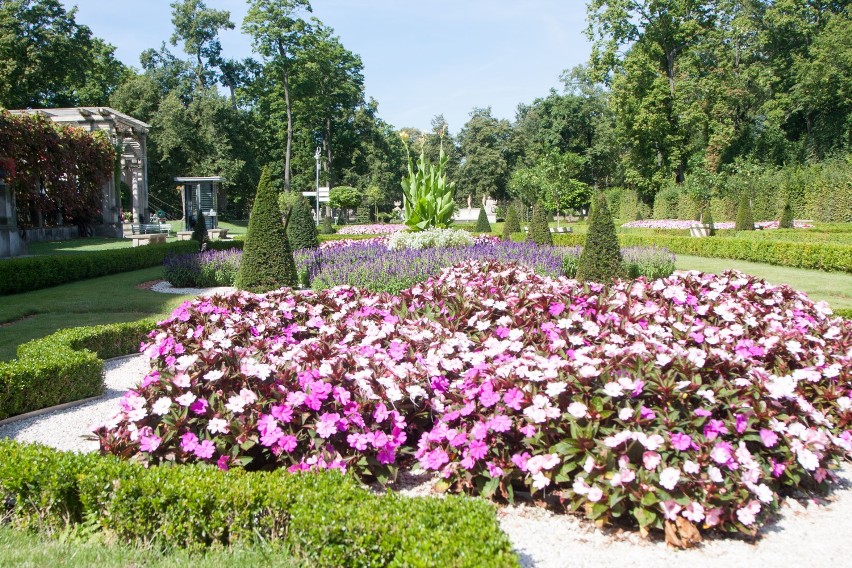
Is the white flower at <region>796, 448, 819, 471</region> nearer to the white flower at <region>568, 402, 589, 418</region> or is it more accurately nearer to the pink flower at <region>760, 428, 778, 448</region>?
the pink flower at <region>760, 428, 778, 448</region>

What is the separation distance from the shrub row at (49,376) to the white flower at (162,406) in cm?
224

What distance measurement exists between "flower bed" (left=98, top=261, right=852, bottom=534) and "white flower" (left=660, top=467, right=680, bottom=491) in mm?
12

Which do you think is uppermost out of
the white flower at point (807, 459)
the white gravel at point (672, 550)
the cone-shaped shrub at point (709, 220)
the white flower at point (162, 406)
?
the cone-shaped shrub at point (709, 220)

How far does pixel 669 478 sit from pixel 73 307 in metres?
9.78

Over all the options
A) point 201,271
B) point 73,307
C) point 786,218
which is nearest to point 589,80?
point 786,218

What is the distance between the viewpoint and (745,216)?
2330cm

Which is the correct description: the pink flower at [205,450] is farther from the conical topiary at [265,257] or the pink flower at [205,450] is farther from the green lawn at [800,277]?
the green lawn at [800,277]

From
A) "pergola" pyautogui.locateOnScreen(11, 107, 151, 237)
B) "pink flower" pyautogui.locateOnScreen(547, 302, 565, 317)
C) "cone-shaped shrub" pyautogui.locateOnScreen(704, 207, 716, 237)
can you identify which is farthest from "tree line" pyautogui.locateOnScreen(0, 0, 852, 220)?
"pink flower" pyautogui.locateOnScreen(547, 302, 565, 317)

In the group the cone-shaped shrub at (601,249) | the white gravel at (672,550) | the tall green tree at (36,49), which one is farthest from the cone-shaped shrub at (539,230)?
the tall green tree at (36,49)

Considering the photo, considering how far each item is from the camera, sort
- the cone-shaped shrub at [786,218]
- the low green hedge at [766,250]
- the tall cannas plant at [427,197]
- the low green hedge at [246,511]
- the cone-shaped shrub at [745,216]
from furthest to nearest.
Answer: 1. the cone-shaped shrub at [786,218]
2. the cone-shaped shrub at [745,216]
3. the tall cannas plant at [427,197]
4. the low green hedge at [766,250]
5. the low green hedge at [246,511]

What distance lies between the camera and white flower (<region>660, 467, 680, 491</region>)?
283 centimetres

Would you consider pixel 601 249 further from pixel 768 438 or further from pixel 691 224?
pixel 691 224

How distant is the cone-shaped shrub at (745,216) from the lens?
2322 cm

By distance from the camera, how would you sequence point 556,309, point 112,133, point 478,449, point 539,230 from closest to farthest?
point 478,449 → point 556,309 → point 539,230 → point 112,133
